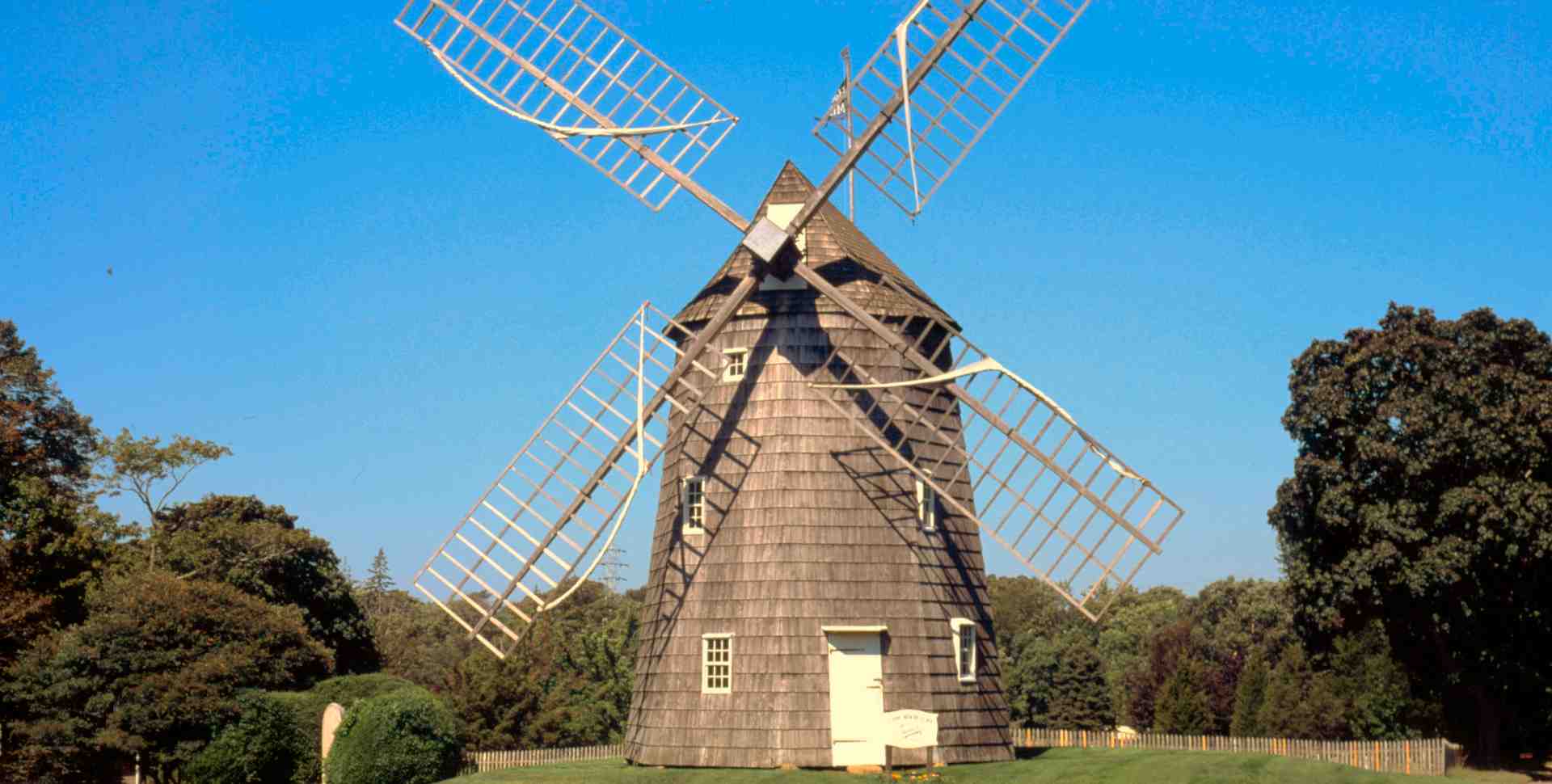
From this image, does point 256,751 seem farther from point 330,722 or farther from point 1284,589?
point 1284,589

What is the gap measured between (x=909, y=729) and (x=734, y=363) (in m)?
7.30

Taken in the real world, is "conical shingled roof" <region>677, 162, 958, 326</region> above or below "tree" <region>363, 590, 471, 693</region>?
above

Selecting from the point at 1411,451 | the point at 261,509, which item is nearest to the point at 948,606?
the point at 1411,451

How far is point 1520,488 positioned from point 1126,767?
1520 cm

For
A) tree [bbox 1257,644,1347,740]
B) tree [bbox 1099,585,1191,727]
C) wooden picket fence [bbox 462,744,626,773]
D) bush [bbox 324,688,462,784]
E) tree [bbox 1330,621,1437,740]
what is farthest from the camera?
tree [bbox 1099,585,1191,727]

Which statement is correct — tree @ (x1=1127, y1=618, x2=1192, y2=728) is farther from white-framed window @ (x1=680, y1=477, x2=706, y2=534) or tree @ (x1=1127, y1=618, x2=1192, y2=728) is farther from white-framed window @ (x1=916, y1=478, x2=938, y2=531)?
white-framed window @ (x1=680, y1=477, x2=706, y2=534)

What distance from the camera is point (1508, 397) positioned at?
110 ft

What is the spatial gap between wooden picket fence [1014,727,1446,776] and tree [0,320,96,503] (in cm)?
3238

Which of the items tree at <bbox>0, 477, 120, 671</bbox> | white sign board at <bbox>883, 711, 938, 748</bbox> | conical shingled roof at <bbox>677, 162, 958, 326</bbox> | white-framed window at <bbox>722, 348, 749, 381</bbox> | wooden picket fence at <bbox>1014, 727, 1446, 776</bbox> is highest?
conical shingled roof at <bbox>677, 162, 958, 326</bbox>

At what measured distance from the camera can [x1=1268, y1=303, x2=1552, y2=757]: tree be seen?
32719 mm

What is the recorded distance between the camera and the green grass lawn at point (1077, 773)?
2150cm

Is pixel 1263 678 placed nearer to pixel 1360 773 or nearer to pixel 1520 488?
pixel 1520 488

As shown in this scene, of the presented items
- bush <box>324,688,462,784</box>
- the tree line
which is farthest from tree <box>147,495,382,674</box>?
bush <box>324,688,462,784</box>

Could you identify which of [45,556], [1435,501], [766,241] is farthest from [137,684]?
[1435,501]
